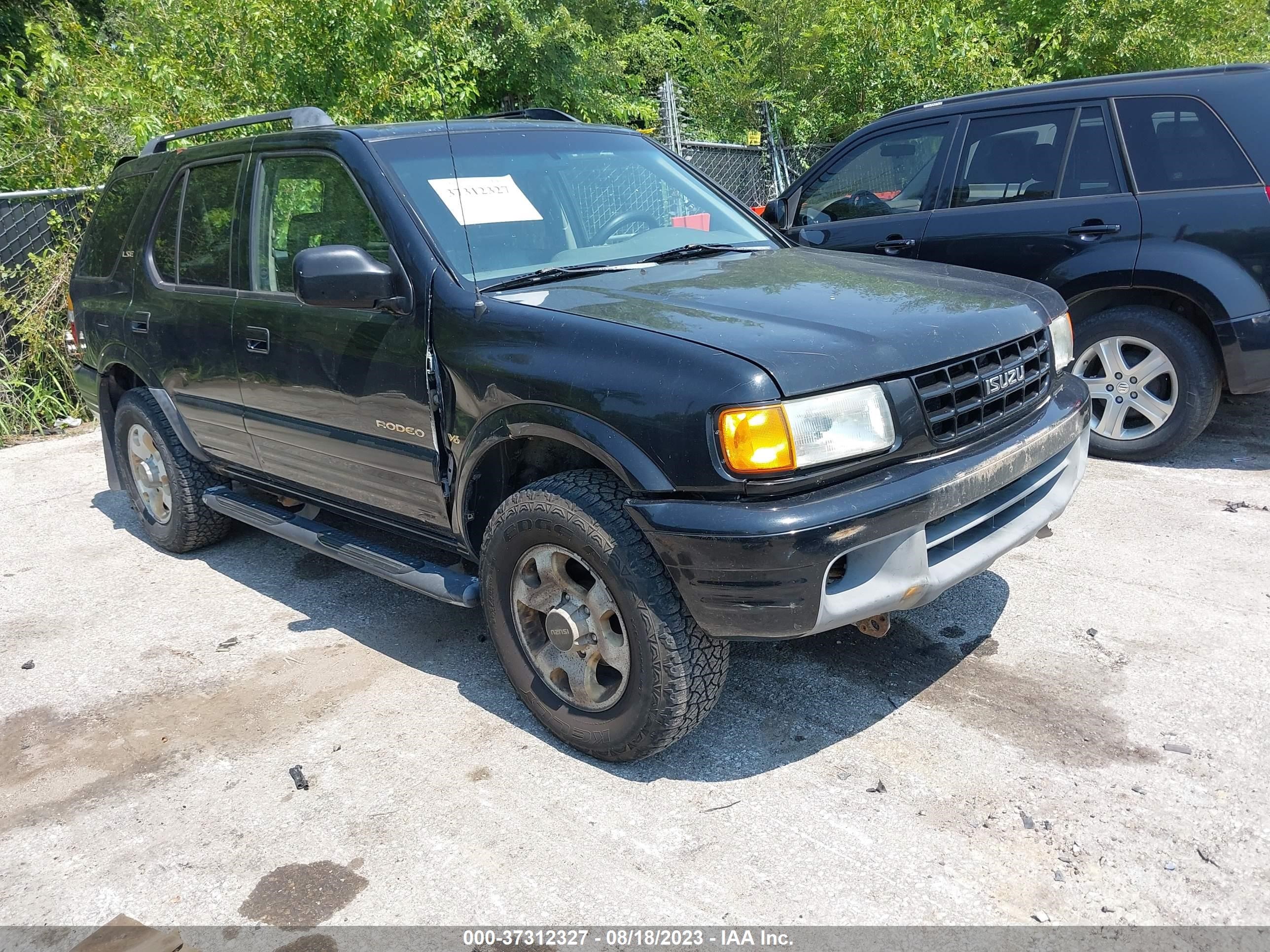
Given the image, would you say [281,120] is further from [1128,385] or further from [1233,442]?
[1233,442]

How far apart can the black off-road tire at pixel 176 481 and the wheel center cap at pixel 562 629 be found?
2.43m

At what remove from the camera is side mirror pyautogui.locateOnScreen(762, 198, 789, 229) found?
21.3ft

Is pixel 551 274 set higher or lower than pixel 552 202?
lower

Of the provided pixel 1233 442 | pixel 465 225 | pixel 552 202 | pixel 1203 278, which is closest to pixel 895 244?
pixel 1203 278

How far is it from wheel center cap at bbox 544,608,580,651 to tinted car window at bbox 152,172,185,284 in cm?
269

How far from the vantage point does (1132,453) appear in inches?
211

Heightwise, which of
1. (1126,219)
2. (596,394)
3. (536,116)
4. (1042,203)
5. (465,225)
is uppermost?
(536,116)

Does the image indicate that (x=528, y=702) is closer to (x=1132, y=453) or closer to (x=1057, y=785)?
(x=1057, y=785)

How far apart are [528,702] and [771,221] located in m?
4.21

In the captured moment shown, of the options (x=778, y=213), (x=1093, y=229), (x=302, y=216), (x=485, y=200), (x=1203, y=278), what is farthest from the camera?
(x=778, y=213)

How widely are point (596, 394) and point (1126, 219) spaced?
3.70m

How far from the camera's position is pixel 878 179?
6199 millimetres

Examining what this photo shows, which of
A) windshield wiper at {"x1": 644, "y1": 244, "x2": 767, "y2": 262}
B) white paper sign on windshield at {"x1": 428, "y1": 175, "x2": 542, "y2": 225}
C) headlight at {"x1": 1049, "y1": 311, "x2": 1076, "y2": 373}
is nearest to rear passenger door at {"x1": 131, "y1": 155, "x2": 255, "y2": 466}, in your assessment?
white paper sign on windshield at {"x1": 428, "y1": 175, "x2": 542, "y2": 225}

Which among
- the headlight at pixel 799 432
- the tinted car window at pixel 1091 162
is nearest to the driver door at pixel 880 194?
the tinted car window at pixel 1091 162
